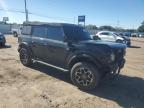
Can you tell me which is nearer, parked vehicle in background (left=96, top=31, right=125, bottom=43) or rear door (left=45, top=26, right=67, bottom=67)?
rear door (left=45, top=26, right=67, bottom=67)

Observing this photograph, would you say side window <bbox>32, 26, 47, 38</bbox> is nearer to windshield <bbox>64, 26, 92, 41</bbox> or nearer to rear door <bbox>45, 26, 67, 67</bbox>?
rear door <bbox>45, 26, 67, 67</bbox>

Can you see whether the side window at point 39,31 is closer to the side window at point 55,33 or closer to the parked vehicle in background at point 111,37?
the side window at point 55,33

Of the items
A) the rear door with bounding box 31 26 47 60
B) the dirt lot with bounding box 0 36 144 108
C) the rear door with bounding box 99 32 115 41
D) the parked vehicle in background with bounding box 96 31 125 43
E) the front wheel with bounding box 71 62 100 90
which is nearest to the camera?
the dirt lot with bounding box 0 36 144 108

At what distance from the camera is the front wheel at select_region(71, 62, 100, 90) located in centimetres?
600

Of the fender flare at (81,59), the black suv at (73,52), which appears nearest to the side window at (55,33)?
the black suv at (73,52)

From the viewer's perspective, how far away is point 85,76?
6.22 metres

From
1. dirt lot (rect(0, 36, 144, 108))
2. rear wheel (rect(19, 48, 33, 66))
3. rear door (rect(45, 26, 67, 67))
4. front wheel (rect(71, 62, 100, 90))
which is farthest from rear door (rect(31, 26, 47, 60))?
front wheel (rect(71, 62, 100, 90))

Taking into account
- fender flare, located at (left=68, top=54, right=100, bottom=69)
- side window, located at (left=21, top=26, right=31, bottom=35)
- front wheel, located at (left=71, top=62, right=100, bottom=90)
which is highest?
side window, located at (left=21, top=26, right=31, bottom=35)

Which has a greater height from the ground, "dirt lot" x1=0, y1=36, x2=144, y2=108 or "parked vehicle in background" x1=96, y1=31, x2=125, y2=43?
"parked vehicle in background" x1=96, y1=31, x2=125, y2=43

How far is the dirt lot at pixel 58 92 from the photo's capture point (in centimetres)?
520

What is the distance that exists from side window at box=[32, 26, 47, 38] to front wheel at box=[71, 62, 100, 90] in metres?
2.24

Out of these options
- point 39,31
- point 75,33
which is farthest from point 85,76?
point 39,31

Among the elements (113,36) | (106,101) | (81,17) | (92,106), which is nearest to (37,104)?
(92,106)

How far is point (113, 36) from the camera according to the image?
22.9 meters
